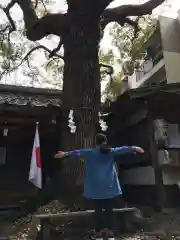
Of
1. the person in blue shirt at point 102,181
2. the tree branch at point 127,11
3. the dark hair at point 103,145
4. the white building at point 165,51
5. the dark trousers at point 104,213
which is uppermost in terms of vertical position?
the white building at point 165,51

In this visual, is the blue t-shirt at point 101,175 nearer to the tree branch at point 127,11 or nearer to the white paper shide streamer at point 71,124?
the white paper shide streamer at point 71,124

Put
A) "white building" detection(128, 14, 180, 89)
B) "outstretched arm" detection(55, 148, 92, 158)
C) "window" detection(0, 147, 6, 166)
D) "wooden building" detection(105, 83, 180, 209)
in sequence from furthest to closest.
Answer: "white building" detection(128, 14, 180, 89)
"window" detection(0, 147, 6, 166)
"wooden building" detection(105, 83, 180, 209)
"outstretched arm" detection(55, 148, 92, 158)

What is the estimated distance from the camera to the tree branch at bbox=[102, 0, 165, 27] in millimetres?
9992

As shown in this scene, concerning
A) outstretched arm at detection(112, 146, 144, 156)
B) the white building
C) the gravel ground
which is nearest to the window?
the gravel ground

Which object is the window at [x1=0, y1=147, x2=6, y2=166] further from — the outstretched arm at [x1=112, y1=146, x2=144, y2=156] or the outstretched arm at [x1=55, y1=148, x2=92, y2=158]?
the outstretched arm at [x1=112, y1=146, x2=144, y2=156]

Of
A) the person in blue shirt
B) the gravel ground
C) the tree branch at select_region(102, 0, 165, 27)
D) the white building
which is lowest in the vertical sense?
the gravel ground

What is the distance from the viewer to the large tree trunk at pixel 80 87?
27.3ft

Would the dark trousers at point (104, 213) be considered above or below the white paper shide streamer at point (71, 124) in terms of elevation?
below

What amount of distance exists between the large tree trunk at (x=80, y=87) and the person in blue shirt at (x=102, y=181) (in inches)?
84.2

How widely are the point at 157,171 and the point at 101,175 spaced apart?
4407mm

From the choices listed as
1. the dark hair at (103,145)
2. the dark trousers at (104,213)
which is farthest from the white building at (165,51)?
the dark trousers at (104,213)

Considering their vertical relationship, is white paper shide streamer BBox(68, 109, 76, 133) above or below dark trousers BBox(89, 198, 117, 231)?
above

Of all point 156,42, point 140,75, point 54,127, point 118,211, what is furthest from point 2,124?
point 140,75

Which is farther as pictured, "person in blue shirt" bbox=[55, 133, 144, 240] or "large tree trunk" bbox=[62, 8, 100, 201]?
"large tree trunk" bbox=[62, 8, 100, 201]
